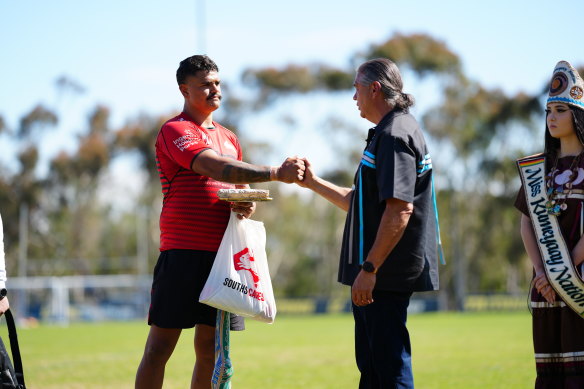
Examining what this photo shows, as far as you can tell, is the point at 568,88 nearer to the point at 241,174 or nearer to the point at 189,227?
the point at 241,174

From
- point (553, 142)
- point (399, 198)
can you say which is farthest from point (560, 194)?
point (399, 198)

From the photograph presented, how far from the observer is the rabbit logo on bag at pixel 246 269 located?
4.99 m

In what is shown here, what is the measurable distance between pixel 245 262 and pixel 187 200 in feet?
1.79

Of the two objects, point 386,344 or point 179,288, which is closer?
point 386,344

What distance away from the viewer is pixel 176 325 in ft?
16.7

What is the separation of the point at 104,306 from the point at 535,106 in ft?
87.0

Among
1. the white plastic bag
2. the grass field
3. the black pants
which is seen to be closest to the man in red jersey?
the white plastic bag

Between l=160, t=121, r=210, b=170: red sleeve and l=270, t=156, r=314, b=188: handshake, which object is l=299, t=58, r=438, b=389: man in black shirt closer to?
l=270, t=156, r=314, b=188: handshake

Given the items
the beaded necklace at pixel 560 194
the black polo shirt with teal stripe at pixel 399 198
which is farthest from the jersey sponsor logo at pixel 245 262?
the beaded necklace at pixel 560 194

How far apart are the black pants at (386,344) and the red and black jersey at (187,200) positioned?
1141mm

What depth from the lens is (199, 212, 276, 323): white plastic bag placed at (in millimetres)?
4930

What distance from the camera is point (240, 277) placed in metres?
5.02

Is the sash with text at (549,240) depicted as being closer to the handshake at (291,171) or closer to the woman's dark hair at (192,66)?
the handshake at (291,171)

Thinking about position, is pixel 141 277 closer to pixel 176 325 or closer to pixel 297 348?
pixel 297 348
